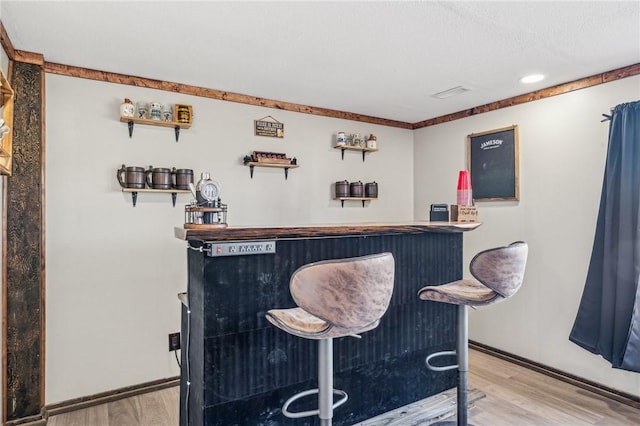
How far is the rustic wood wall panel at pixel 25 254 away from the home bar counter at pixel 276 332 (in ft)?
3.89

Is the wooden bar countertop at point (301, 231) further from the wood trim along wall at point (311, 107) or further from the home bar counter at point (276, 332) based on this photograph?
the wood trim along wall at point (311, 107)

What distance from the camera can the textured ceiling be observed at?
1.98m

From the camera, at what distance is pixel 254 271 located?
6.22 ft

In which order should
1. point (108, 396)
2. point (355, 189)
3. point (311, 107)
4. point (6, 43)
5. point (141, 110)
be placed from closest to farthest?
point (6, 43), point (108, 396), point (141, 110), point (311, 107), point (355, 189)

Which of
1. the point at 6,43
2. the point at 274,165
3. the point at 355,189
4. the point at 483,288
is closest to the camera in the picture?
the point at 483,288

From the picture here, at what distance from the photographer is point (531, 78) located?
119 inches

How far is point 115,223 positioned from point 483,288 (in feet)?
8.43

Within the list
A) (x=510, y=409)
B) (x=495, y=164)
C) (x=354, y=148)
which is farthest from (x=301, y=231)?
(x=495, y=164)

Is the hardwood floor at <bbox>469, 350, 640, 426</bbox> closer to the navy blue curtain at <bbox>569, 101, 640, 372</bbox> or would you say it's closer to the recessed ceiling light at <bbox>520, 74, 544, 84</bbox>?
the navy blue curtain at <bbox>569, 101, 640, 372</bbox>

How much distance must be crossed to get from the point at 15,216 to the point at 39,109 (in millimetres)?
711

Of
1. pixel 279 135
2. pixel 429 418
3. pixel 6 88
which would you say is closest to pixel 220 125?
pixel 279 135

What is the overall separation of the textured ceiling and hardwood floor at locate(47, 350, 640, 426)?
2.19 metres

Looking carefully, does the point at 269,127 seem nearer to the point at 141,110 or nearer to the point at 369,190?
the point at 141,110

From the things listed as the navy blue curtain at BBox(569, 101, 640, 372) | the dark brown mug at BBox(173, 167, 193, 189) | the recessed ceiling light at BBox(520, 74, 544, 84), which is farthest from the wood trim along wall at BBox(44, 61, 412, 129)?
the navy blue curtain at BBox(569, 101, 640, 372)
